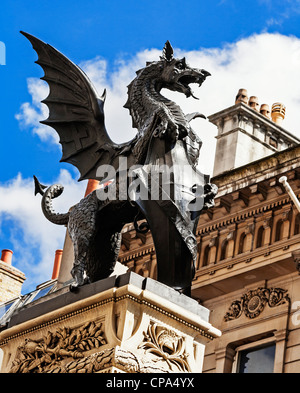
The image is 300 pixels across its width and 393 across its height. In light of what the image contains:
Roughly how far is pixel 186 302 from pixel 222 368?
1503cm

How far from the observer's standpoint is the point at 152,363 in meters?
9.10

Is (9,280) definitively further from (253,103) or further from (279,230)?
(279,230)

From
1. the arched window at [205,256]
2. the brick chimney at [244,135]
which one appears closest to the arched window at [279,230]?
the arched window at [205,256]

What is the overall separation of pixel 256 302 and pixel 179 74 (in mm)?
14067

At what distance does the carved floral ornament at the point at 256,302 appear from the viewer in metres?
23.9

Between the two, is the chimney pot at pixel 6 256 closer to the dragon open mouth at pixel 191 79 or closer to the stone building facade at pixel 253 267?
the stone building facade at pixel 253 267

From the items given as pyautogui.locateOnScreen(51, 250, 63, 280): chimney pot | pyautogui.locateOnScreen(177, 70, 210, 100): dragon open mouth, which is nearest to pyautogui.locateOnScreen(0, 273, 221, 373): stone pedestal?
pyautogui.locateOnScreen(177, 70, 210, 100): dragon open mouth

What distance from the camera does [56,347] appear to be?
9.57 m

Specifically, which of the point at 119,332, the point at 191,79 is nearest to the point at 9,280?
the point at 191,79

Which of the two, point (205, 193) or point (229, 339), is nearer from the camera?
point (205, 193)

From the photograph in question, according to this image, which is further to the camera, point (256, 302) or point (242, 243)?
point (242, 243)

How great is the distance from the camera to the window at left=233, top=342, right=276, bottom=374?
23.5 metres
